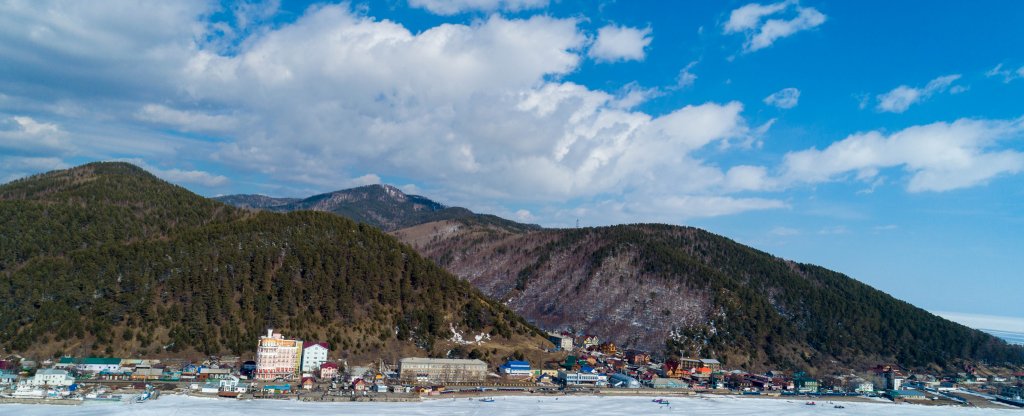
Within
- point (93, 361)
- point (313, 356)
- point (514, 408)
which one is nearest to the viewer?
point (514, 408)

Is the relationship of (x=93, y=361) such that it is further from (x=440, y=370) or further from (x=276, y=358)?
(x=440, y=370)

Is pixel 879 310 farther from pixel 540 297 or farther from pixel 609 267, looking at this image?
pixel 540 297

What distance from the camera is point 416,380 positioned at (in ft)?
315

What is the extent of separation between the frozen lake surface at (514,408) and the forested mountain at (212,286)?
26.4 metres

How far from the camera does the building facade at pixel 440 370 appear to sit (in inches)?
3834

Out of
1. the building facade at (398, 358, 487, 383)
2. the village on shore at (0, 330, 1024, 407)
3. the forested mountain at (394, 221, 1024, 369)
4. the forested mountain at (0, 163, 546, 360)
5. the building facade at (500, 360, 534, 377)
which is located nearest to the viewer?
the village on shore at (0, 330, 1024, 407)

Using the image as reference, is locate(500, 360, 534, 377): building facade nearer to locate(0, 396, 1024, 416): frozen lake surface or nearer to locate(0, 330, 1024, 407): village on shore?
locate(0, 330, 1024, 407): village on shore

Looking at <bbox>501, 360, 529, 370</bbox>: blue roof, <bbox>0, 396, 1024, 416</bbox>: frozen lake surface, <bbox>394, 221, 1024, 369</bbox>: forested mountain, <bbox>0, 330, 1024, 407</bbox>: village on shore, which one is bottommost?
<bbox>0, 396, 1024, 416</bbox>: frozen lake surface

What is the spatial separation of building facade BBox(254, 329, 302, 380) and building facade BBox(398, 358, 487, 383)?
15.6 m

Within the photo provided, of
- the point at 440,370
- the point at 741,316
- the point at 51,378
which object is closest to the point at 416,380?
the point at 440,370

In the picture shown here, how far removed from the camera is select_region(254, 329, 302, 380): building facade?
3605 inches

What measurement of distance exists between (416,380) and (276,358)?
20.4m

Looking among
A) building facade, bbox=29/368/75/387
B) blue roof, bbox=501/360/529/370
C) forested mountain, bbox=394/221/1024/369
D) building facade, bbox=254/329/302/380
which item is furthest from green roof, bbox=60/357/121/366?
forested mountain, bbox=394/221/1024/369

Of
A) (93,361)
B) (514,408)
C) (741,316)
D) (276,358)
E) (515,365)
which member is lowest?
(514,408)
